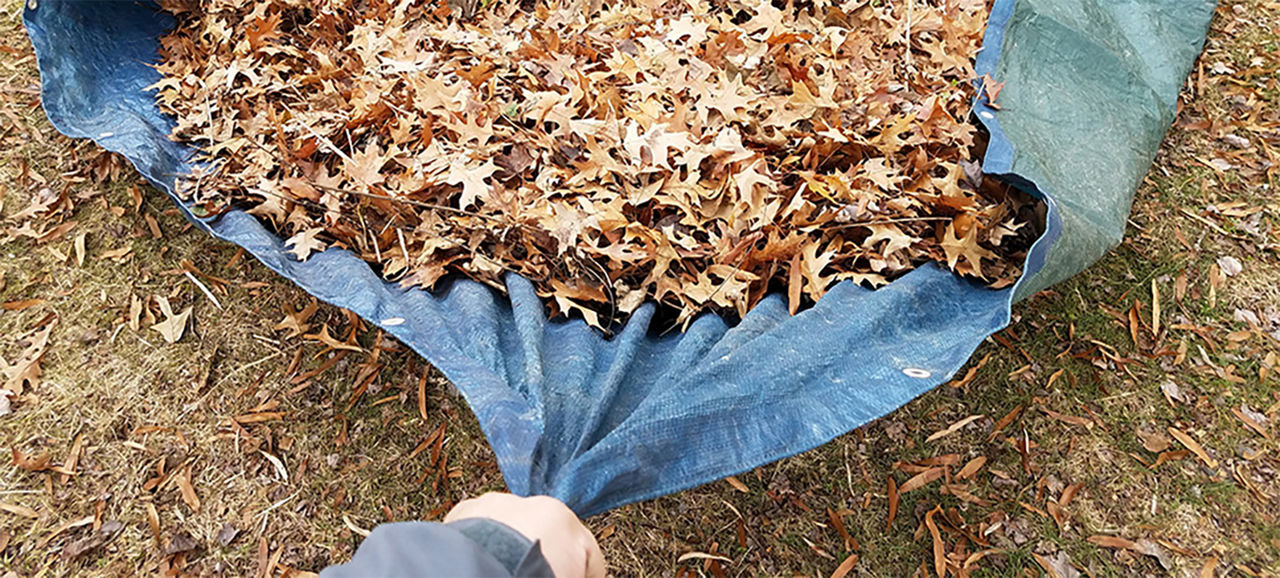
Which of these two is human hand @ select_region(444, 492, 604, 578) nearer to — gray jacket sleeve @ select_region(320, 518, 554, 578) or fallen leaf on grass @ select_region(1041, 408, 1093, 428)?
gray jacket sleeve @ select_region(320, 518, 554, 578)

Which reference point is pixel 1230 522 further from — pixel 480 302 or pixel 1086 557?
pixel 480 302

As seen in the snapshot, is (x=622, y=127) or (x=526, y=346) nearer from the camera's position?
(x=526, y=346)

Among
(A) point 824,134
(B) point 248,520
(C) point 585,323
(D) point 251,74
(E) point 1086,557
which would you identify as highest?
(A) point 824,134

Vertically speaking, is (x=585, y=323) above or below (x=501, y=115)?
below

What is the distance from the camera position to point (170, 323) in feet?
7.69

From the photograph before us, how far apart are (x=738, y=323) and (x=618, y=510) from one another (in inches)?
24.2

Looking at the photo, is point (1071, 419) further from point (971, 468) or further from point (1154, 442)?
point (971, 468)

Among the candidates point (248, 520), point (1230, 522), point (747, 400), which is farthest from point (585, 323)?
point (1230, 522)

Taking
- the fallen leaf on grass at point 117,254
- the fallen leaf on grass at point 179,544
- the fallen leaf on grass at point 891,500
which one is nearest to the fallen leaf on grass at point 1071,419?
the fallen leaf on grass at point 891,500

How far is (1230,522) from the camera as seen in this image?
2047mm

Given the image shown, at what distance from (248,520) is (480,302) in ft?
2.97

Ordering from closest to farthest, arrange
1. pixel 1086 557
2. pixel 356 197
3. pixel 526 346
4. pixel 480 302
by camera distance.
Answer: pixel 526 346, pixel 480 302, pixel 1086 557, pixel 356 197

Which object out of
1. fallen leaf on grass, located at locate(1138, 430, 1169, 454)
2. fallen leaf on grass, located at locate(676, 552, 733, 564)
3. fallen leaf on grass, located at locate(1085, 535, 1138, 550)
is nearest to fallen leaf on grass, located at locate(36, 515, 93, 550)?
fallen leaf on grass, located at locate(676, 552, 733, 564)

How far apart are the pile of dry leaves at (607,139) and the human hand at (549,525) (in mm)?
725
